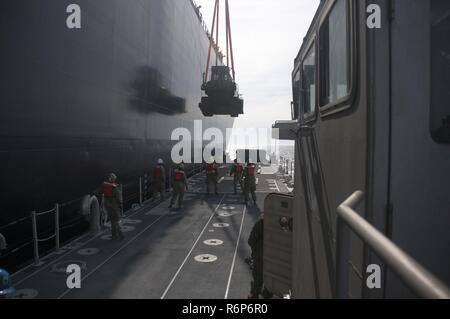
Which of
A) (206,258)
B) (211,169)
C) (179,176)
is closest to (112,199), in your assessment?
(206,258)

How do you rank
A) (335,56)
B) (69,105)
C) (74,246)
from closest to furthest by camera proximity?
(335,56) → (74,246) → (69,105)

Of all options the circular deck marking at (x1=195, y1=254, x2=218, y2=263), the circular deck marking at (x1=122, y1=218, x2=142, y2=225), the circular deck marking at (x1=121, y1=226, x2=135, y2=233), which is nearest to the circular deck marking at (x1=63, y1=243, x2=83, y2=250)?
the circular deck marking at (x1=121, y1=226, x2=135, y2=233)

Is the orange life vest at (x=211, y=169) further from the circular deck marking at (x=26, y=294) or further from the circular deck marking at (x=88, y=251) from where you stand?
the circular deck marking at (x=26, y=294)

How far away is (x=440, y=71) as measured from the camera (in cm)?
222

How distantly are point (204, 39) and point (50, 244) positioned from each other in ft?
136

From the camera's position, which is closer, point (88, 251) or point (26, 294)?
point (26, 294)

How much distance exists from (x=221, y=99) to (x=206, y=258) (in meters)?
18.9

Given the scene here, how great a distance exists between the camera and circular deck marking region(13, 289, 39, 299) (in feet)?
23.6

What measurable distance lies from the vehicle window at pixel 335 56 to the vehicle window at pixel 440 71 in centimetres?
56

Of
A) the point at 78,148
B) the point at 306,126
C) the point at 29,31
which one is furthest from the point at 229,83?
the point at 306,126

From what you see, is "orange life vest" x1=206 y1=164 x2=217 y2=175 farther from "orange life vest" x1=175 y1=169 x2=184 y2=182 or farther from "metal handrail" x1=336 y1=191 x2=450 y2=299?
"metal handrail" x1=336 y1=191 x2=450 y2=299

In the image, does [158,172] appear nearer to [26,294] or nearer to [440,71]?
[26,294]

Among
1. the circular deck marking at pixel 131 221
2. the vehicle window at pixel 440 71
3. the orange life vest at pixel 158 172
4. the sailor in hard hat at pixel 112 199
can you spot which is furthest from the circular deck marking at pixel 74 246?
the vehicle window at pixel 440 71

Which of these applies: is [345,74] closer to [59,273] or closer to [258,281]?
[258,281]
